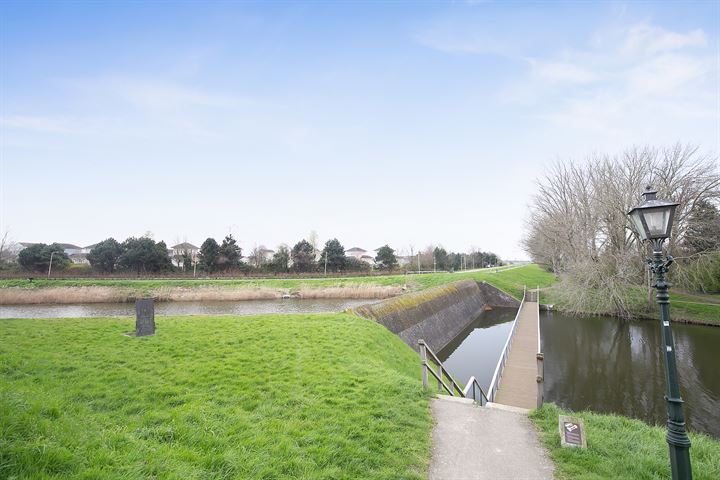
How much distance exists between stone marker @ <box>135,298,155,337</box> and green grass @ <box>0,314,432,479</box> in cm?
51

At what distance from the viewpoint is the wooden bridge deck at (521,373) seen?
10977 mm

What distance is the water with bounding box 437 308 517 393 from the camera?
1586cm

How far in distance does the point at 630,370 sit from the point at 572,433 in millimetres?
13906

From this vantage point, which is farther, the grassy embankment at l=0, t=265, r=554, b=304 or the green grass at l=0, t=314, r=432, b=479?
the grassy embankment at l=0, t=265, r=554, b=304

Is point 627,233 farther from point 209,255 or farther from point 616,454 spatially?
point 209,255

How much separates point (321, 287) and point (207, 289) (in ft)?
35.9

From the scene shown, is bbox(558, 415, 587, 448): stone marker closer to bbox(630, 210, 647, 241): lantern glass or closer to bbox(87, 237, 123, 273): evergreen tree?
bbox(630, 210, 647, 241): lantern glass

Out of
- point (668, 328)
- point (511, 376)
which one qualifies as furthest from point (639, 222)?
point (511, 376)

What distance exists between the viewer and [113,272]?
5078 cm

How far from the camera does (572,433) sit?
5449 millimetres

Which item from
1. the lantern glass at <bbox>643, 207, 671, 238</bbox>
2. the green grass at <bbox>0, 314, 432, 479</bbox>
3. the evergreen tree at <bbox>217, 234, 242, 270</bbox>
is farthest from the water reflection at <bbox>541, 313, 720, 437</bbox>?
the evergreen tree at <bbox>217, 234, 242, 270</bbox>

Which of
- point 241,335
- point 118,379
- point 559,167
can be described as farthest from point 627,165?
point 118,379

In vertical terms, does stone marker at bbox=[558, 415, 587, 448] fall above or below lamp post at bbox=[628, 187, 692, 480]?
below

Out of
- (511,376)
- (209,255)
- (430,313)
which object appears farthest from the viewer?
(209,255)
